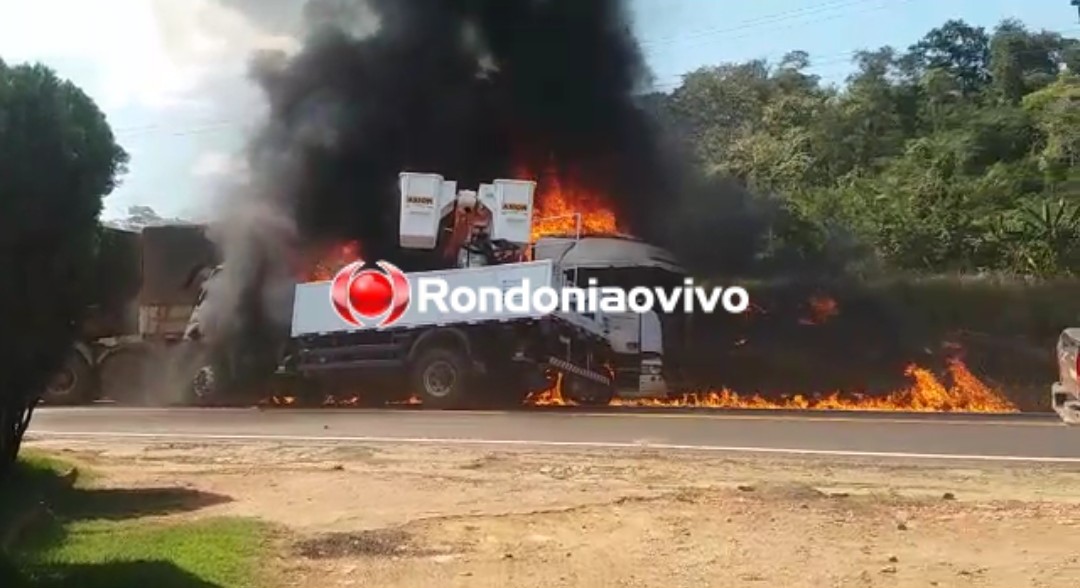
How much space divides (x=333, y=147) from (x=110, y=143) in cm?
1661

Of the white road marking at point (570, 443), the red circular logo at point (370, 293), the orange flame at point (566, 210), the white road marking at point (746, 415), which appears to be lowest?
the white road marking at point (570, 443)

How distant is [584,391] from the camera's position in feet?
72.3

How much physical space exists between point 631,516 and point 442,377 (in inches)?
470

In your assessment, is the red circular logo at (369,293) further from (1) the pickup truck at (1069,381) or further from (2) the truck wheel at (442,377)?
(1) the pickup truck at (1069,381)

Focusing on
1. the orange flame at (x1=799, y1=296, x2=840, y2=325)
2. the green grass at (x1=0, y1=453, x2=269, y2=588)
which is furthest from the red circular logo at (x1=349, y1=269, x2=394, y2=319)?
the green grass at (x1=0, y1=453, x2=269, y2=588)

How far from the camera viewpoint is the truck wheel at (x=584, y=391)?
22.0 metres

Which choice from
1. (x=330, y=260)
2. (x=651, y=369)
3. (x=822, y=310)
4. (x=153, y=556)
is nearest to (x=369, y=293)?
(x=330, y=260)

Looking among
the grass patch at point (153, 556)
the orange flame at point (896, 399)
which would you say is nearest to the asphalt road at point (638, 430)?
the orange flame at point (896, 399)

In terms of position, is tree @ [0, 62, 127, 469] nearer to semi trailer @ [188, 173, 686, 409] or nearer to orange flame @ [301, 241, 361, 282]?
semi trailer @ [188, 173, 686, 409]

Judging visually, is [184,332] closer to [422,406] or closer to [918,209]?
[422,406]

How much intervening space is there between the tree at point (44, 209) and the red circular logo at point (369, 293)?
13870 millimetres

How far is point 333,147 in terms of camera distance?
24.7m

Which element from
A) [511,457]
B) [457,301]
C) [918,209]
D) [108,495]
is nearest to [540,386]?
[457,301]

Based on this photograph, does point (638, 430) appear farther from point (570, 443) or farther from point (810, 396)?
point (810, 396)
